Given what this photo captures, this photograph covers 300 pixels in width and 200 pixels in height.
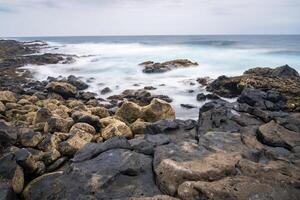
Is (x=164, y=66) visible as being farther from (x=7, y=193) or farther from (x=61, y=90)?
(x=7, y=193)

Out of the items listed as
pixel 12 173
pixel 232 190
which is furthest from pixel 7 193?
pixel 232 190

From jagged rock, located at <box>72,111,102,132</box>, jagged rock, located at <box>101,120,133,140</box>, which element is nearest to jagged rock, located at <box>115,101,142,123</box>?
jagged rock, located at <box>72,111,102,132</box>

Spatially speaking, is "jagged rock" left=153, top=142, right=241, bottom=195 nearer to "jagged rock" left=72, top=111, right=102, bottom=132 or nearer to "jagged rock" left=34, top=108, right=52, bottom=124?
"jagged rock" left=72, top=111, right=102, bottom=132

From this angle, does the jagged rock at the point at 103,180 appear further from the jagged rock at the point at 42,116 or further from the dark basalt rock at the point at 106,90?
the dark basalt rock at the point at 106,90

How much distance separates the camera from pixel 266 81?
1661 centimetres

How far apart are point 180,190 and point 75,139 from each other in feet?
12.8

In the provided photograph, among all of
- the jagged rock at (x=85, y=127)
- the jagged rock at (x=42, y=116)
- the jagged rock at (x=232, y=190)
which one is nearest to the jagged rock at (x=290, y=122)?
the jagged rock at (x=232, y=190)

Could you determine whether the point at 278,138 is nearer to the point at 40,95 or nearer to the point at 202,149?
the point at 202,149

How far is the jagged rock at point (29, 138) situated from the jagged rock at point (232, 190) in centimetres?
481

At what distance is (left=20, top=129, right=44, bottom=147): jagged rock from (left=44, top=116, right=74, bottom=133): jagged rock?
2.26 feet

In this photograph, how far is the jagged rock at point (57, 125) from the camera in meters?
9.12

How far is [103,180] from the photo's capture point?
5395 mm

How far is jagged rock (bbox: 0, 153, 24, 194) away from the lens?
601 centimetres

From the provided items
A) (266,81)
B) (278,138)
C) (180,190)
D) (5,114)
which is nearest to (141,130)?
(278,138)
